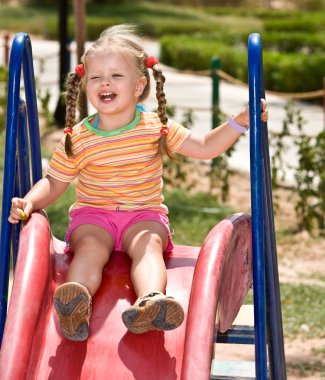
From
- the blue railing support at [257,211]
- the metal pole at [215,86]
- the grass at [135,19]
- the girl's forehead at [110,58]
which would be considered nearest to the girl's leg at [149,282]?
the blue railing support at [257,211]

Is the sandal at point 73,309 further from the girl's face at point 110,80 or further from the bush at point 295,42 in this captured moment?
the bush at point 295,42

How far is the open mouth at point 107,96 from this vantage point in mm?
3475

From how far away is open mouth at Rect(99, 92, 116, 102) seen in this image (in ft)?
11.4

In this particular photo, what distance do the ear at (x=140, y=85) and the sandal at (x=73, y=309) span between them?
0.77 m

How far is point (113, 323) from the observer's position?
3285mm

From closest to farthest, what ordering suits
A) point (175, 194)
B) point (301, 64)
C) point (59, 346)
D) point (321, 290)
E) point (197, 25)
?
point (59, 346), point (321, 290), point (175, 194), point (301, 64), point (197, 25)

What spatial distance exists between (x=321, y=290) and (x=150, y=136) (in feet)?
9.15

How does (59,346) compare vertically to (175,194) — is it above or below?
below

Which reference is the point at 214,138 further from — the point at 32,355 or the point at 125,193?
the point at 32,355

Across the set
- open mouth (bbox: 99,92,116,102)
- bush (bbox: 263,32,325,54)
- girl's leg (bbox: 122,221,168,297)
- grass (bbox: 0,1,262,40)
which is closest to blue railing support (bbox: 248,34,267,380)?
girl's leg (bbox: 122,221,168,297)

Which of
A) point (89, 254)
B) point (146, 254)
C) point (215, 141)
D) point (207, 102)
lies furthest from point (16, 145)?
point (207, 102)

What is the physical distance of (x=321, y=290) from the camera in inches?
239

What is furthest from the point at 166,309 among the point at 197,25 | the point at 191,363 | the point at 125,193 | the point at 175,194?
the point at 197,25

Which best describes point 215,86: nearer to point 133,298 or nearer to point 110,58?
point 110,58
